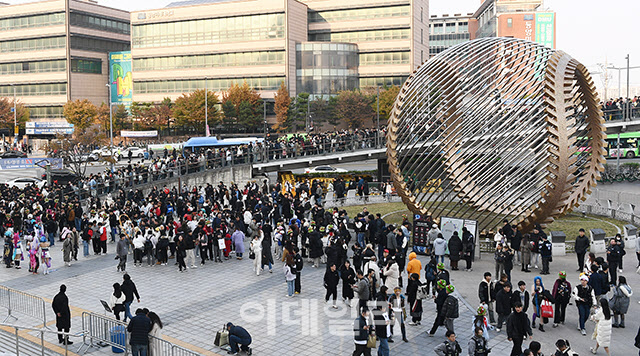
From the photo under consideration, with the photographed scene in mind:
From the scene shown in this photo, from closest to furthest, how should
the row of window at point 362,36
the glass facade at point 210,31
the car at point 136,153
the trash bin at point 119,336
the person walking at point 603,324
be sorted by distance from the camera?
the person walking at point 603,324 < the trash bin at point 119,336 < the car at point 136,153 < the glass facade at point 210,31 < the row of window at point 362,36

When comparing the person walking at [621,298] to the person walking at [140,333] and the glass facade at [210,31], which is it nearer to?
the person walking at [140,333]

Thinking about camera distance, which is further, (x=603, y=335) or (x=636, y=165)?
(x=636, y=165)

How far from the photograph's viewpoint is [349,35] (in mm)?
87812

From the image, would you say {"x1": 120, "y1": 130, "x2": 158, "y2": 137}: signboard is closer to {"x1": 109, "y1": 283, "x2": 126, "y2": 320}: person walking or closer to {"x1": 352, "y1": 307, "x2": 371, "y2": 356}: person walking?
{"x1": 109, "y1": 283, "x2": 126, "y2": 320}: person walking

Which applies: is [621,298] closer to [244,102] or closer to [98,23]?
[244,102]

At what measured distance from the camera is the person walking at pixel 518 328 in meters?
12.0

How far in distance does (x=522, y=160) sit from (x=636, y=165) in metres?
27.7

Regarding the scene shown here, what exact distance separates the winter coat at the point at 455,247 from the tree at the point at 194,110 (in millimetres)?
62263

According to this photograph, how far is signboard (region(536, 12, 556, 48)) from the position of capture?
4823 inches

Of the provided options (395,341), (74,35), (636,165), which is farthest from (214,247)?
(74,35)

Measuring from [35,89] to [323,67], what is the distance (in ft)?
148

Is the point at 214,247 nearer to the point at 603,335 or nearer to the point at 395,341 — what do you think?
the point at 395,341

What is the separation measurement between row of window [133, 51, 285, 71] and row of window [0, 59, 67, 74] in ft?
50.3

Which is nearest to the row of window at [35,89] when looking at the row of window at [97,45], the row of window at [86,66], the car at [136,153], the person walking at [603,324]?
the row of window at [86,66]
